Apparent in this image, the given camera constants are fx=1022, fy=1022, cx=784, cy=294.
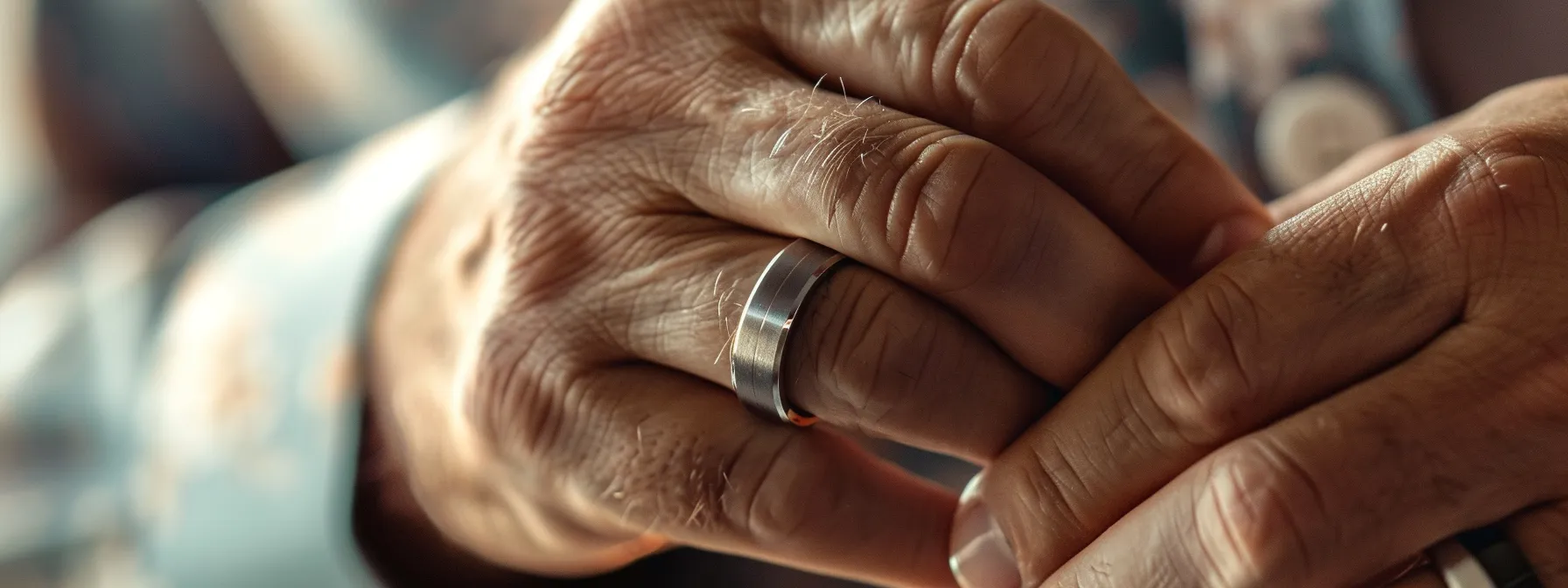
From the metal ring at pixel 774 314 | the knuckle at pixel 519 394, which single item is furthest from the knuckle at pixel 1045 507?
the knuckle at pixel 519 394

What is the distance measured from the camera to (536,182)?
1.92 feet

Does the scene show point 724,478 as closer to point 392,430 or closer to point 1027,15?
point 1027,15

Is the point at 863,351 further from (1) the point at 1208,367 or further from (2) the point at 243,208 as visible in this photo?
(2) the point at 243,208

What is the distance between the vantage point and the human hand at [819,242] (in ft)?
1.56

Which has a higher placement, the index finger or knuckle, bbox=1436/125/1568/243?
the index finger

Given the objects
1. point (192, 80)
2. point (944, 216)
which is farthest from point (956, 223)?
point (192, 80)

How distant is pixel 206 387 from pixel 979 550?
72 cm

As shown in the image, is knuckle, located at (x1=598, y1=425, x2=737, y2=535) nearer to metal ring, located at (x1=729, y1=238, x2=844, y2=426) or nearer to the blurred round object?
metal ring, located at (x1=729, y1=238, x2=844, y2=426)

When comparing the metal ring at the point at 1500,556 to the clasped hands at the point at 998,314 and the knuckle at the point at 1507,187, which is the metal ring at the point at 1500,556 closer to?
the clasped hands at the point at 998,314

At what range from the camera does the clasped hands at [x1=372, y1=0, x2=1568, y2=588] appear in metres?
0.42

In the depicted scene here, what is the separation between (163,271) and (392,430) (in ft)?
1.41

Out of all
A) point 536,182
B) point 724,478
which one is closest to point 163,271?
point 536,182

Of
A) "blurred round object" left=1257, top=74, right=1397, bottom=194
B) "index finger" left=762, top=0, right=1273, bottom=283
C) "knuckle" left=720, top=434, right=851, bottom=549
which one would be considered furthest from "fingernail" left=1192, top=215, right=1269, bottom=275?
"blurred round object" left=1257, top=74, right=1397, bottom=194

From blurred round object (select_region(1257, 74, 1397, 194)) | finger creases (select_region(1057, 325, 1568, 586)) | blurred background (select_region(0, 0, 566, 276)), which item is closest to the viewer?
finger creases (select_region(1057, 325, 1568, 586))
